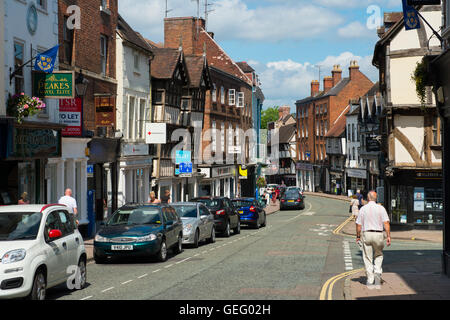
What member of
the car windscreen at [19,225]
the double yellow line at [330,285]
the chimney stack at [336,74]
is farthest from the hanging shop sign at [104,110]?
the chimney stack at [336,74]

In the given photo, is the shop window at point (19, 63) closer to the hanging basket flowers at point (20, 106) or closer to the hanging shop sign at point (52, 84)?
the hanging shop sign at point (52, 84)

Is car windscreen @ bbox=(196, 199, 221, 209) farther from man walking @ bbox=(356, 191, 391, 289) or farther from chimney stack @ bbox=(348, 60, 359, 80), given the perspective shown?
chimney stack @ bbox=(348, 60, 359, 80)

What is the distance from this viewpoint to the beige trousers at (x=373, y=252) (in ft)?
42.4

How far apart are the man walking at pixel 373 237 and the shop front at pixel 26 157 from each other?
1142 centimetres

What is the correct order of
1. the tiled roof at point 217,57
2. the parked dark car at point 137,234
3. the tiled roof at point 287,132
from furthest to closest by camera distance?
1. the tiled roof at point 287,132
2. the tiled roof at point 217,57
3. the parked dark car at point 137,234

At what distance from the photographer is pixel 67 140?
25.0m

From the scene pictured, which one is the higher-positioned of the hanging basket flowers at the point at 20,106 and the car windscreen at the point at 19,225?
the hanging basket flowers at the point at 20,106

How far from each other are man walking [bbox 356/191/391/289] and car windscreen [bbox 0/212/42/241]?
6337mm

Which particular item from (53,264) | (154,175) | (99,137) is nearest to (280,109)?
(154,175)

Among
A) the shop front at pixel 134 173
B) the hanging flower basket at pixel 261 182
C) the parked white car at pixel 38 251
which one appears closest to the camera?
the parked white car at pixel 38 251

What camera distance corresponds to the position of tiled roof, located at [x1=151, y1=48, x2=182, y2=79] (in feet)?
125
